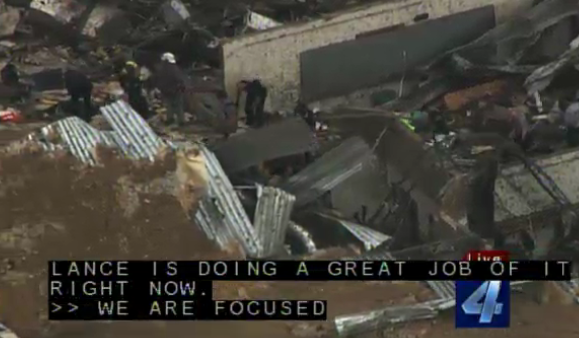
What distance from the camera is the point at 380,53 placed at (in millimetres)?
4379

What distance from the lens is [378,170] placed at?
4.32 metres

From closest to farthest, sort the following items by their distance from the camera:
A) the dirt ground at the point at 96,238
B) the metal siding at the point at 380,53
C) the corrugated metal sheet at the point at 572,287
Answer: the dirt ground at the point at 96,238 < the corrugated metal sheet at the point at 572,287 < the metal siding at the point at 380,53

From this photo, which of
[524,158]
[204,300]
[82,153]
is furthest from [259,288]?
[524,158]

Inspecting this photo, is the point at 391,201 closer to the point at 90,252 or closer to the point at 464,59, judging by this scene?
the point at 464,59

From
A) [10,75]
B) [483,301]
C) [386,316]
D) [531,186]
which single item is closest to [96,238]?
[10,75]

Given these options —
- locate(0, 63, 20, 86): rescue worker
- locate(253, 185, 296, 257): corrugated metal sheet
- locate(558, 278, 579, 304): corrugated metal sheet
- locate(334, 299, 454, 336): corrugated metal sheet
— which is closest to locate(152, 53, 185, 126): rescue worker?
locate(253, 185, 296, 257): corrugated metal sheet

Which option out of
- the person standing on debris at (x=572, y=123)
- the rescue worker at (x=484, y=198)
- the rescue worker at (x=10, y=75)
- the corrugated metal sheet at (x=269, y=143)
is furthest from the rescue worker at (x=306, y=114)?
the rescue worker at (x=10, y=75)

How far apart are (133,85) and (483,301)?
1.90m

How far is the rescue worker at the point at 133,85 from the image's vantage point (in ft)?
14.1

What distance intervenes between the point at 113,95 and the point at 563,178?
2.14 m

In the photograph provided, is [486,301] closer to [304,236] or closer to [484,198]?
[484,198]

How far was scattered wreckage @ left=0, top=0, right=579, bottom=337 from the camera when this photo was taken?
167 inches

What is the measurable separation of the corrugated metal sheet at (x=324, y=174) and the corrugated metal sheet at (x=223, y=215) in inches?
9.8

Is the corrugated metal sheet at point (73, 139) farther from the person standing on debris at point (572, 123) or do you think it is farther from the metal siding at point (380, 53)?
the person standing on debris at point (572, 123)
